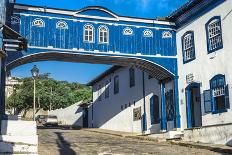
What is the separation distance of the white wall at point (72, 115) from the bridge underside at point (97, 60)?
2172cm

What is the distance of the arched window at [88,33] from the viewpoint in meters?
20.8

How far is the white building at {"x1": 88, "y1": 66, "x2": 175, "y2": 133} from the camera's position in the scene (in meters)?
24.3

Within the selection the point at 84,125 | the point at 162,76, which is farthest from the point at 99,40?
the point at 84,125

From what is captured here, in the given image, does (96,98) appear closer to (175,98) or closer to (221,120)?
(175,98)

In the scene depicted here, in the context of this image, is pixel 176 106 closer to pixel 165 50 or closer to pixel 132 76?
pixel 165 50

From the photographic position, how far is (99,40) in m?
21.0

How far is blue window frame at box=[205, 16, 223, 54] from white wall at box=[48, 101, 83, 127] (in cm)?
2638

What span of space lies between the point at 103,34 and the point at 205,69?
5.93 metres

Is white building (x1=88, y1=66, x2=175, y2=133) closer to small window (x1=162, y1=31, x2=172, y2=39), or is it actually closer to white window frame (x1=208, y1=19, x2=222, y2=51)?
small window (x1=162, y1=31, x2=172, y2=39)

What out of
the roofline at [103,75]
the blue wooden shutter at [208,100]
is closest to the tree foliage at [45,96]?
the roofline at [103,75]

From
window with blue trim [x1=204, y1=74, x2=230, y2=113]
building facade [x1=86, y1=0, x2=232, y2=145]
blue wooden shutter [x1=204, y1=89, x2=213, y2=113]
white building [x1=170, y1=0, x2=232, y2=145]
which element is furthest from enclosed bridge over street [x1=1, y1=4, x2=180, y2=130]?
window with blue trim [x1=204, y1=74, x2=230, y2=113]

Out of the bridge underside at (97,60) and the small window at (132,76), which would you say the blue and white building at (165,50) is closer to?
the bridge underside at (97,60)

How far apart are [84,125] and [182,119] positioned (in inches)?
869

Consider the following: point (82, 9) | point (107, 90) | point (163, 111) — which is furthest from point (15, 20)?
point (107, 90)
